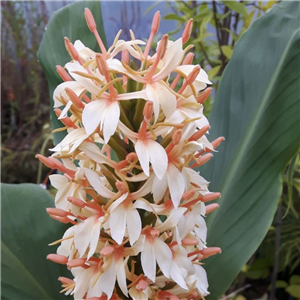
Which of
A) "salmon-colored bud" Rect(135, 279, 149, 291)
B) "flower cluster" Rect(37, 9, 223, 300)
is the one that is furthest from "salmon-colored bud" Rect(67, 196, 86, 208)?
"salmon-colored bud" Rect(135, 279, 149, 291)

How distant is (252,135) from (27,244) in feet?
1.32

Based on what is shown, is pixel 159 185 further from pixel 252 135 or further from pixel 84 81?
pixel 252 135

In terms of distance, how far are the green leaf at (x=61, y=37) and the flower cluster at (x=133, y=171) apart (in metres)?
0.21

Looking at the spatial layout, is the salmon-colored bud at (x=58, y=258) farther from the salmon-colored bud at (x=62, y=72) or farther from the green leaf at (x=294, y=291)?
the green leaf at (x=294, y=291)

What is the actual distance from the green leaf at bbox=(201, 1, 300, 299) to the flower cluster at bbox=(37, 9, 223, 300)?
140 mm

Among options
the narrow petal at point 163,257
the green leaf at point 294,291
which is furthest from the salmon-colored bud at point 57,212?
the green leaf at point 294,291

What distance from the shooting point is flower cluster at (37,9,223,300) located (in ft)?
1.08

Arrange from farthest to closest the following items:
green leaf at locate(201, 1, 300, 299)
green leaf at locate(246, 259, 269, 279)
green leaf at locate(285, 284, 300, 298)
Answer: green leaf at locate(246, 259, 269, 279), green leaf at locate(285, 284, 300, 298), green leaf at locate(201, 1, 300, 299)

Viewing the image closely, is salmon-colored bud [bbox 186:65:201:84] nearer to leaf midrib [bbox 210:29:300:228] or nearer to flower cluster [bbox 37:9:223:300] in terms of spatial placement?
flower cluster [bbox 37:9:223:300]

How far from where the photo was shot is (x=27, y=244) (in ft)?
1.81

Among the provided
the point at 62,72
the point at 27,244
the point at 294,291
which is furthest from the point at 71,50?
the point at 294,291

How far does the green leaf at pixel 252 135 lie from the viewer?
1.69 ft

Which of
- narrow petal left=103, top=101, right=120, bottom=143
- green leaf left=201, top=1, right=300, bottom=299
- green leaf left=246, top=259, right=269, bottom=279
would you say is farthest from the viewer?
green leaf left=246, top=259, right=269, bottom=279

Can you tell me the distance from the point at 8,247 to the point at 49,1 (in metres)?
1.30
